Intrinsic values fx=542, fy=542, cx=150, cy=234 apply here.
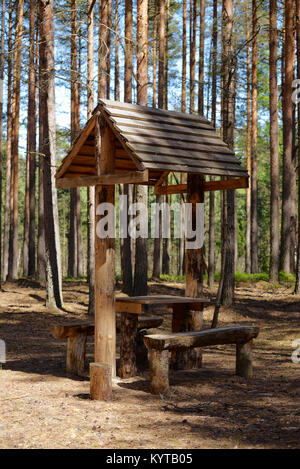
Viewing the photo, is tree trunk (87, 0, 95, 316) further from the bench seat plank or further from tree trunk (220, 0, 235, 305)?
the bench seat plank

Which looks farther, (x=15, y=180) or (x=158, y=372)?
(x=15, y=180)

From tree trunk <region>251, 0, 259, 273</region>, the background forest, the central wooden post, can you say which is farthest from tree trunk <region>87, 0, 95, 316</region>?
tree trunk <region>251, 0, 259, 273</region>

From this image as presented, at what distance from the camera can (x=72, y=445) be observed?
4.94 m

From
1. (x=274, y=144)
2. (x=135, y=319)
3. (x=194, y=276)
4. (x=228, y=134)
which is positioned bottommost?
(x=135, y=319)

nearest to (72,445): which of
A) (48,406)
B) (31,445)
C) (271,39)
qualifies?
(31,445)

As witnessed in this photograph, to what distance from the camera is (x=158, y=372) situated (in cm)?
691

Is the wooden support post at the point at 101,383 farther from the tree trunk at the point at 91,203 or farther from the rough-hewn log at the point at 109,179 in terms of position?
the tree trunk at the point at 91,203

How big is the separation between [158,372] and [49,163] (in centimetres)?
885

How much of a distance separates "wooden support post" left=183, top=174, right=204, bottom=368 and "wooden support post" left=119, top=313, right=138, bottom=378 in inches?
40.3

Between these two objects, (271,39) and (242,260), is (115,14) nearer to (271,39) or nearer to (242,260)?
(271,39)

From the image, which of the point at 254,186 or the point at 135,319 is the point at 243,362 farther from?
the point at 254,186

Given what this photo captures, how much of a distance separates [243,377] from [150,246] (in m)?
54.4

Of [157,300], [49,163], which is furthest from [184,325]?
[49,163]

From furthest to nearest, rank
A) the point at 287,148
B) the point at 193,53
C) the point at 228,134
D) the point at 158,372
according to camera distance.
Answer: the point at 193,53, the point at 287,148, the point at 228,134, the point at 158,372
